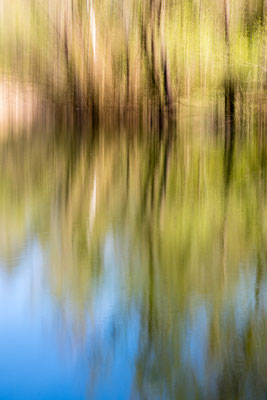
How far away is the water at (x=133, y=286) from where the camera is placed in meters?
2.04

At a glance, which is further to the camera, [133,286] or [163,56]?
[163,56]

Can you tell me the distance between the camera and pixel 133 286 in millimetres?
2947

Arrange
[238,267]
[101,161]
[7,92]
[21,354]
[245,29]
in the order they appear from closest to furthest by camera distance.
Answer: [21,354]
[238,267]
[101,161]
[245,29]
[7,92]

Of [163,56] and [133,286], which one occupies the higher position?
[163,56]

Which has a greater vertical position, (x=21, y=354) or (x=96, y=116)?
(x=96, y=116)

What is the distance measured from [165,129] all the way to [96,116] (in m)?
1.53

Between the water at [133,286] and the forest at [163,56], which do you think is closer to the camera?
the water at [133,286]

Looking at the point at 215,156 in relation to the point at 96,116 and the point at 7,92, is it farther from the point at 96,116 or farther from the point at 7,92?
the point at 7,92

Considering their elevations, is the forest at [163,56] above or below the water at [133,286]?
above

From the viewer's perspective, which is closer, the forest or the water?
the water

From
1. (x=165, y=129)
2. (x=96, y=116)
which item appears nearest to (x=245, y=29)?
(x=165, y=129)

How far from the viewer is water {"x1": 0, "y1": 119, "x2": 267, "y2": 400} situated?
204 cm

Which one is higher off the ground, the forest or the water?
the forest

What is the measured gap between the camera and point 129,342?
7.53 ft
